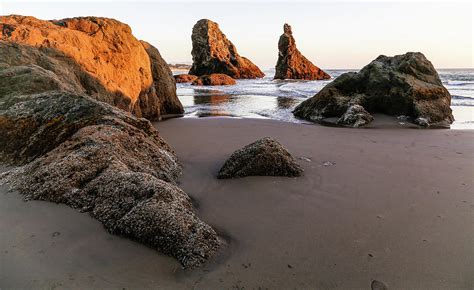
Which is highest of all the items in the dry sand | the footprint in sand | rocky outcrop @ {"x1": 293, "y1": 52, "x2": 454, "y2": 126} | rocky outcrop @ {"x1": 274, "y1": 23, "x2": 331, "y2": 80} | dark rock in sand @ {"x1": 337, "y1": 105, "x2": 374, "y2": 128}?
rocky outcrop @ {"x1": 274, "y1": 23, "x2": 331, "y2": 80}

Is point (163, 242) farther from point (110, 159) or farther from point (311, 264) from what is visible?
point (110, 159)

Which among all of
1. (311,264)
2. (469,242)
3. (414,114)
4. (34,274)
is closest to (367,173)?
(469,242)

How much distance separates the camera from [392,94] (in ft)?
31.3

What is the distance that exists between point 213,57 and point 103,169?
5278 centimetres

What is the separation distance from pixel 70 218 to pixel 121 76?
6607 millimetres

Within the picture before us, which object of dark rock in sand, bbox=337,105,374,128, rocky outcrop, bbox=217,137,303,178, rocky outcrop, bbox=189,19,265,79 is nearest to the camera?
rocky outcrop, bbox=217,137,303,178

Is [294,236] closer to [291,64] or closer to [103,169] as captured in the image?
[103,169]

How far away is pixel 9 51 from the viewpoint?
602 cm

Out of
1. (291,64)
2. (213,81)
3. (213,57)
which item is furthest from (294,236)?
(213,57)

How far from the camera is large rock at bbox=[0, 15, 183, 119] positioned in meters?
6.65

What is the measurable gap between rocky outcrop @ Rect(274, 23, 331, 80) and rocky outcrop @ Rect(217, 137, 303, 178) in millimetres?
47941

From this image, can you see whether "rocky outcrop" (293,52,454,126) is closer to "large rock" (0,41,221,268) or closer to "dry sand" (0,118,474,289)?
"dry sand" (0,118,474,289)

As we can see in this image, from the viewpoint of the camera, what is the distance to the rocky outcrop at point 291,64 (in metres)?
51.0

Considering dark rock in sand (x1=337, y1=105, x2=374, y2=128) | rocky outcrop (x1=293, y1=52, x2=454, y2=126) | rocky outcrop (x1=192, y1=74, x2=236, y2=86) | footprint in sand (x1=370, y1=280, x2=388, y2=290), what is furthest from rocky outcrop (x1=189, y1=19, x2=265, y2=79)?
footprint in sand (x1=370, y1=280, x2=388, y2=290)
